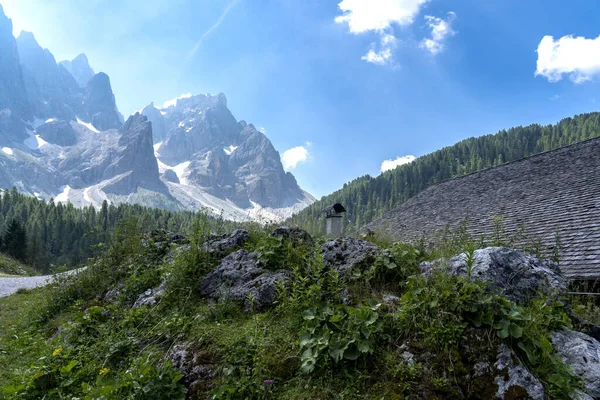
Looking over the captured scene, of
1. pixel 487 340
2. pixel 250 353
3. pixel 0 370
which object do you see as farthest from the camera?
pixel 0 370

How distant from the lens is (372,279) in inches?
156

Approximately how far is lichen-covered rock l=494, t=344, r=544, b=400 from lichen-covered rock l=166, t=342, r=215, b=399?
2.38 metres

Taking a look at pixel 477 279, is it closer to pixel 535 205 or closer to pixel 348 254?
pixel 348 254

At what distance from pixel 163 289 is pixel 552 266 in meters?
4.94

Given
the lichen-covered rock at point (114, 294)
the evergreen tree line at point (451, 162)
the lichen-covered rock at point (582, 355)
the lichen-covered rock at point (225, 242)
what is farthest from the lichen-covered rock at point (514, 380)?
the evergreen tree line at point (451, 162)

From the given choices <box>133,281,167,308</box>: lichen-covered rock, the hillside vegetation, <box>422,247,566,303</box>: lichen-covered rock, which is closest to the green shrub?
the hillside vegetation

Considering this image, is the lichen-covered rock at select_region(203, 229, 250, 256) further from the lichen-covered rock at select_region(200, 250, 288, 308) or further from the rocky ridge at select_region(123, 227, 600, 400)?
the lichen-covered rock at select_region(200, 250, 288, 308)

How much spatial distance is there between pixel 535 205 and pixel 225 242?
13.9 meters

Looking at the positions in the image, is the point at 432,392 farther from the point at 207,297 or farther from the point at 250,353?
the point at 207,297

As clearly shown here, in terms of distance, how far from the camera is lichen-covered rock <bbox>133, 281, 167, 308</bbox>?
15.5ft

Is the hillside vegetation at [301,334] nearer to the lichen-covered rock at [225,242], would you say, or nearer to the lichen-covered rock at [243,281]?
the lichen-covered rock at [243,281]

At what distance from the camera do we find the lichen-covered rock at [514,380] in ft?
7.97

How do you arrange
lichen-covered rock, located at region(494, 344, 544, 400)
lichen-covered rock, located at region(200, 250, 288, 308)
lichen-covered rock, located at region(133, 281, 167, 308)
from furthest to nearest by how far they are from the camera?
1. lichen-covered rock, located at region(133, 281, 167, 308)
2. lichen-covered rock, located at region(200, 250, 288, 308)
3. lichen-covered rock, located at region(494, 344, 544, 400)

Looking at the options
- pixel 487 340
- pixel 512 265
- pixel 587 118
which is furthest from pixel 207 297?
pixel 587 118
